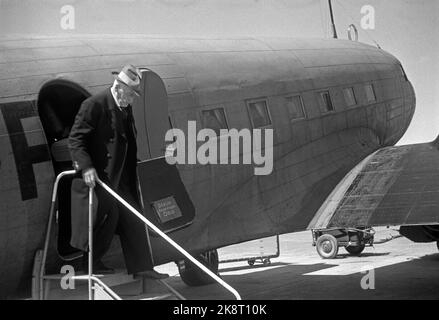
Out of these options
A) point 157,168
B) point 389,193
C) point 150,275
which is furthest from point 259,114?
point 150,275

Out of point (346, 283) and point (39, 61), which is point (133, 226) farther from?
point (346, 283)

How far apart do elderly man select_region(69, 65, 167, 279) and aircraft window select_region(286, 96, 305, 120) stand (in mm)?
4565

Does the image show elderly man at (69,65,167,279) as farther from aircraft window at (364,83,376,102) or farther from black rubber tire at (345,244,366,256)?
black rubber tire at (345,244,366,256)

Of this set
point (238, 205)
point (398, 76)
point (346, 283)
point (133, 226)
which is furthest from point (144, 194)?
point (398, 76)

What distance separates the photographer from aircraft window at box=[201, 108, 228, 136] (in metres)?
10.2

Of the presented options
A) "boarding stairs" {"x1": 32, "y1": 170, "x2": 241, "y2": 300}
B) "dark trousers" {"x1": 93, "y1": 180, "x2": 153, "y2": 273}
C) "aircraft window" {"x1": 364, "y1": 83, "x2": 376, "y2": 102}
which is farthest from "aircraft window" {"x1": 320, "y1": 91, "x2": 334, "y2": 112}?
"boarding stairs" {"x1": 32, "y1": 170, "x2": 241, "y2": 300}

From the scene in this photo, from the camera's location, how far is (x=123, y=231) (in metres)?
8.16

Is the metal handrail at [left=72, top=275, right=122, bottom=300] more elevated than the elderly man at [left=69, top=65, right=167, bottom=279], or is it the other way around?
the elderly man at [left=69, top=65, right=167, bottom=279]

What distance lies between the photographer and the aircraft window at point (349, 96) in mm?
14414

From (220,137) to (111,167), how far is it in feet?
9.16

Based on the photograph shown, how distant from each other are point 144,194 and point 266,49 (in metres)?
5.02

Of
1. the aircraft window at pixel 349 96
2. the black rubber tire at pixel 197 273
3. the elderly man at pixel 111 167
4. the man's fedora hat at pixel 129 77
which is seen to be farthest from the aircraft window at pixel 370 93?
the man's fedora hat at pixel 129 77

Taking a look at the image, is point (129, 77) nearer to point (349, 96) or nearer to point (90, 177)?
point (90, 177)

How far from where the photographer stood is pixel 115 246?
8.65m
